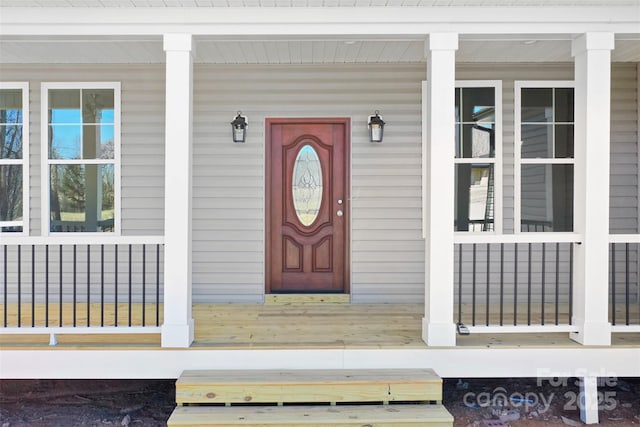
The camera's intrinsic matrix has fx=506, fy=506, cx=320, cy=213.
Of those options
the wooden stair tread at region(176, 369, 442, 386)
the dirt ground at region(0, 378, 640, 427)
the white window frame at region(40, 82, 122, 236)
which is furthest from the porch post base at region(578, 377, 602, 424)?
the white window frame at region(40, 82, 122, 236)

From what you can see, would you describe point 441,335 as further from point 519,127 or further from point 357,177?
point 519,127

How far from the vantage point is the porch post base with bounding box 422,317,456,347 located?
3.58 meters

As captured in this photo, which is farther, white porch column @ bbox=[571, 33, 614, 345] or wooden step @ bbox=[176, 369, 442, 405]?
white porch column @ bbox=[571, 33, 614, 345]

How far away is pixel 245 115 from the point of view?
199 inches

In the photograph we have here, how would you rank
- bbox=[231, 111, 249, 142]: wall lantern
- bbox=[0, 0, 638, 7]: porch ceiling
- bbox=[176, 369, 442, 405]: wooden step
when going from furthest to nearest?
bbox=[231, 111, 249, 142]: wall lantern < bbox=[0, 0, 638, 7]: porch ceiling < bbox=[176, 369, 442, 405]: wooden step

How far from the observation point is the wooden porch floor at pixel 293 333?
3.60 meters

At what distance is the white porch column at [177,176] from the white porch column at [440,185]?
1.73 metres

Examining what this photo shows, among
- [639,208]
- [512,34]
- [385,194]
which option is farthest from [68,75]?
[639,208]

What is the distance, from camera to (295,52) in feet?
15.2

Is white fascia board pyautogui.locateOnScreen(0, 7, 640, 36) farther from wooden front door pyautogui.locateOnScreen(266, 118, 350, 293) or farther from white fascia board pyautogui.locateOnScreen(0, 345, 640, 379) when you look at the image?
white fascia board pyautogui.locateOnScreen(0, 345, 640, 379)

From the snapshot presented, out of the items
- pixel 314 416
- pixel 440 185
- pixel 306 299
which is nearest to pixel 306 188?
pixel 306 299

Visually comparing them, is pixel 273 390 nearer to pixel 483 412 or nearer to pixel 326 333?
pixel 326 333

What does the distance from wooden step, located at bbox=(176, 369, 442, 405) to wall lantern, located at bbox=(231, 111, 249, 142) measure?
8.12 ft

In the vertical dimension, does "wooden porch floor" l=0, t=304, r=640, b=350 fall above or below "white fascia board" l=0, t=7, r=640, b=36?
below
